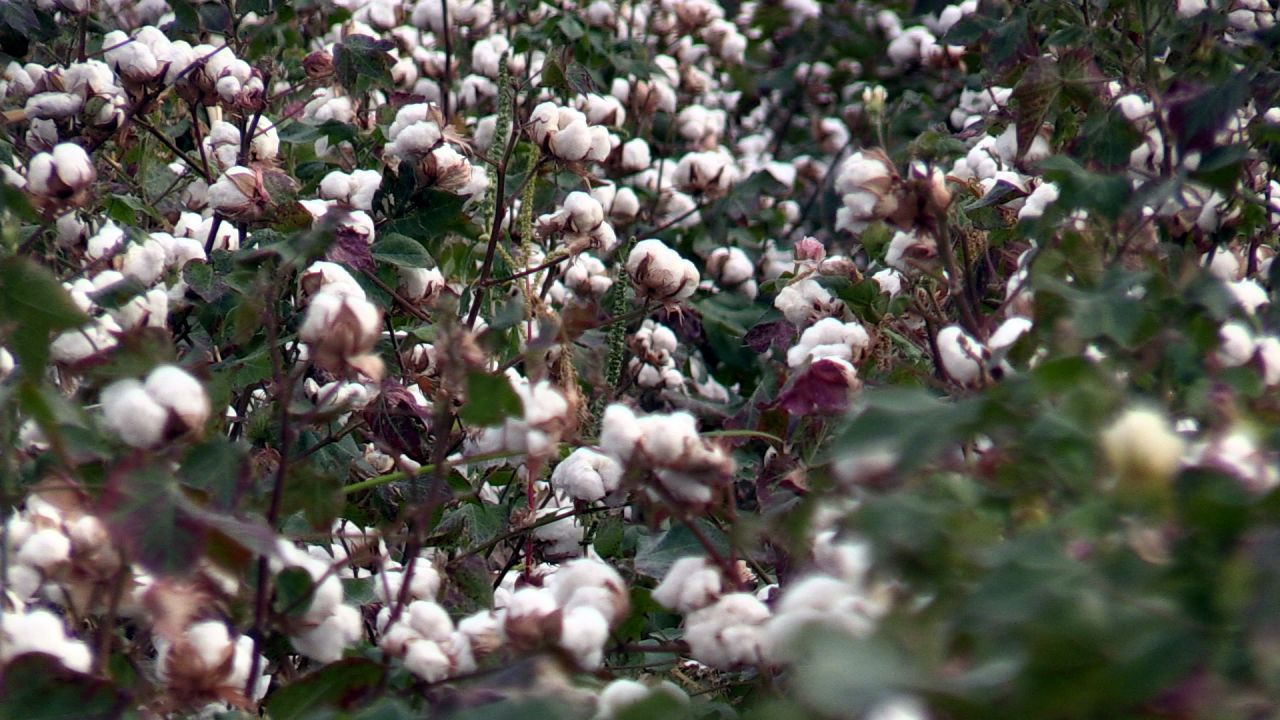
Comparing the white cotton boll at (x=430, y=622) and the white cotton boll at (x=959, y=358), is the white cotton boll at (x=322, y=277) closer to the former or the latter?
the white cotton boll at (x=430, y=622)

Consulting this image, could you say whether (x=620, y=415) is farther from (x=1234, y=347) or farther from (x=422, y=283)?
(x=422, y=283)

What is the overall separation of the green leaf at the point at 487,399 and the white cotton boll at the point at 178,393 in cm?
17

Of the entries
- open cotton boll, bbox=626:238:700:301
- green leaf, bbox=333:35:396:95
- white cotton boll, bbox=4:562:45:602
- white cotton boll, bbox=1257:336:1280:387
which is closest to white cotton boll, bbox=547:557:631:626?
white cotton boll, bbox=4:562:45:602

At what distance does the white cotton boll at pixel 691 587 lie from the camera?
973 millimetres

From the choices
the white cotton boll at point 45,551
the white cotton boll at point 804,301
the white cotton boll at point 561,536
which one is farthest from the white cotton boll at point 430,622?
the white cotton boll at point 804,301

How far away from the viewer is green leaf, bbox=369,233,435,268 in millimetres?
1620

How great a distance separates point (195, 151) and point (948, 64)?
5.53 feet

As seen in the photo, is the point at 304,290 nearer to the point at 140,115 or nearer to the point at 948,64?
the point at 140,115

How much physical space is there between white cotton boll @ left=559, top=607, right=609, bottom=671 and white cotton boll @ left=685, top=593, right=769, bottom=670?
68 millimetres

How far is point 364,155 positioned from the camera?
2.08 m

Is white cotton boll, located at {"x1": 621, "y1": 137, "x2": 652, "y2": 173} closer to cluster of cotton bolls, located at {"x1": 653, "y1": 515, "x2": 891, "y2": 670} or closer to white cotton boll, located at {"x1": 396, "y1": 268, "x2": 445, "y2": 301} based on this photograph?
white cotton boll, located at {"x1": 396, "y1": 268, "x2": 445, "y2": 301}

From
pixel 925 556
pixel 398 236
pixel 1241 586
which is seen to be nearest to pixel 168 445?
pixel 925 556

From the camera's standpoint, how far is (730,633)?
0.93m

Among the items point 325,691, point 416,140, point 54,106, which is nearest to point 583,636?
point 325,691
